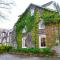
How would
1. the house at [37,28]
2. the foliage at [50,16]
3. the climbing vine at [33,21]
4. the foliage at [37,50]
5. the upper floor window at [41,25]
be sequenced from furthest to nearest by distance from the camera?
the upper floor window at [41,25] < the climbing vine at [33,21] < the house at [37,28] < the foliage at [50,16] < the foliage at [37,50]

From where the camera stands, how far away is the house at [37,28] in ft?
74.3

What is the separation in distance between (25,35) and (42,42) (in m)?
2.43

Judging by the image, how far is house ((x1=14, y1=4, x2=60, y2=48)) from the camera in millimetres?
22641

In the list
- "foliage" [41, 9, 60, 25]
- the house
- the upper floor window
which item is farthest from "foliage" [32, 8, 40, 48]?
"foliage" [41, 9, 60, 25]

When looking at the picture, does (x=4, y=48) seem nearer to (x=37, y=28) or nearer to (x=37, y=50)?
(x=37, y=28)

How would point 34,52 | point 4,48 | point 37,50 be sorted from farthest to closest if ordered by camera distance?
point 4,48
point 37,50
point 34,52

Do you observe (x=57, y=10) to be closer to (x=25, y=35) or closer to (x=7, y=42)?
(x=25, y=35)

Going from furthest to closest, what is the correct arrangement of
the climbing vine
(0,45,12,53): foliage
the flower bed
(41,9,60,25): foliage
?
(0,45,12,53): foliage < the climbing vine < (41,9,60,25): foliage < the flower bed

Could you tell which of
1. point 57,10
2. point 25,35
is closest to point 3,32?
point 25,35

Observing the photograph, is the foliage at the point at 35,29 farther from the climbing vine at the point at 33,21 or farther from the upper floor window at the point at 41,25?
the upper floor window at the point at 41,25

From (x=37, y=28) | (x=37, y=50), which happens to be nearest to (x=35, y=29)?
(x=37, y=28)

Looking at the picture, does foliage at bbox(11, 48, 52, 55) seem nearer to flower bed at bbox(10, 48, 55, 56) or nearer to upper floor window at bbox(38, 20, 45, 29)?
flower bed at bbox(10, 48, 55, 56)

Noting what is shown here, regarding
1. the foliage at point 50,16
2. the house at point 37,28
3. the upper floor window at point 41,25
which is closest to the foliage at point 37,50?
the house at point 37,28

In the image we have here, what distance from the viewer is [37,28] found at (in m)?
24.1
